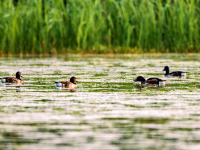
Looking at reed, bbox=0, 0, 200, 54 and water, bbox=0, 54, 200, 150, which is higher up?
reed, bbox=0, 0, 200, 54

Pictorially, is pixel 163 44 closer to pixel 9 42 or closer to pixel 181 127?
pixel 9 42

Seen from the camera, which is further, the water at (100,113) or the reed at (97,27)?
the reed at (97,27)

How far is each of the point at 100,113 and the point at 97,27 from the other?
638 inches

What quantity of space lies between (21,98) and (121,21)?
14.5 meters

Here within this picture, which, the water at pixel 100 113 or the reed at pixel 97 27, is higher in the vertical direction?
the reed at pixel 97 27

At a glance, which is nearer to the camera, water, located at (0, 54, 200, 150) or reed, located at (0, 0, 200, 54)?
water, located at (0, 54, 200, 150)

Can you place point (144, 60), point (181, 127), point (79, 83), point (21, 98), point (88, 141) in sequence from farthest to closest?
point (144, 60)
point (79, 83)
point (21, 98)
point (181, 127)
point (88, 141)

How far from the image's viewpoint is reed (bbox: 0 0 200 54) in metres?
25.4

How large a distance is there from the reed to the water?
7.03 meters

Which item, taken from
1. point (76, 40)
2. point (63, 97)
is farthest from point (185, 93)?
point (76, 40)

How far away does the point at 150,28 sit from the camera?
85.7 ft

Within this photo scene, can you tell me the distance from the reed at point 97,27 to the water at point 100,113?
23.1 ft

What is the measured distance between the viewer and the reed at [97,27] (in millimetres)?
25359

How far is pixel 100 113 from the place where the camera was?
9.91 m
